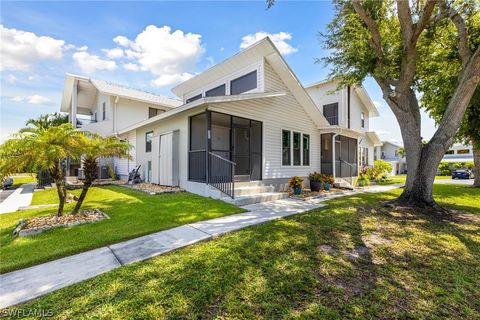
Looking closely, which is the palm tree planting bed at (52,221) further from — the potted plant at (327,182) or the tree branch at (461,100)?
the tree branch at (461,100)

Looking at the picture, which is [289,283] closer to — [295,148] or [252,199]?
[252,199]

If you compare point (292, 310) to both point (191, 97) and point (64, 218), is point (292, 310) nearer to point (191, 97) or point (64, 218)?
point (64, 218)

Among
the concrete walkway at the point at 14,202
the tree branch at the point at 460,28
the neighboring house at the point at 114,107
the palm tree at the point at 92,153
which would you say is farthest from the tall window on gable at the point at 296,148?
the concrete walkway at the point at 14,202

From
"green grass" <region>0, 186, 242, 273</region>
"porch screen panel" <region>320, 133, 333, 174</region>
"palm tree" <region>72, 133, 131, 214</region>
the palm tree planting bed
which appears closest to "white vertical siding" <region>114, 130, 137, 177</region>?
"green grass" <region>0, 186, 242, 273</region>

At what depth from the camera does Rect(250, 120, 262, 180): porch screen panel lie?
9.77m

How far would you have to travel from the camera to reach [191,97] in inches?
545

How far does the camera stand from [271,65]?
32.9 ft

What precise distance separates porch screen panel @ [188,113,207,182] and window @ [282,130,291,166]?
383cm

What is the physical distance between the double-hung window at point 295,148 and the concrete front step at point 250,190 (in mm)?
1963

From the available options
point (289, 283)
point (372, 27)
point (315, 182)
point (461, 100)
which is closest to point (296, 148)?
point (315, 182)

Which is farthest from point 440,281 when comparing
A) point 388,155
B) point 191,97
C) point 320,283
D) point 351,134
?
point 388,155

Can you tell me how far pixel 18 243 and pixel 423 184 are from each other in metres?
10.4

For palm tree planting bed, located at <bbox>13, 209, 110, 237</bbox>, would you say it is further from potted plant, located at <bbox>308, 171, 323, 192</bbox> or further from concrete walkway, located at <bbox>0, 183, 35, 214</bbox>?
potted plant, located at <bbox>308, 171, 323, 192</bbox>

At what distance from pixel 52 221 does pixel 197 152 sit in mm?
4677
